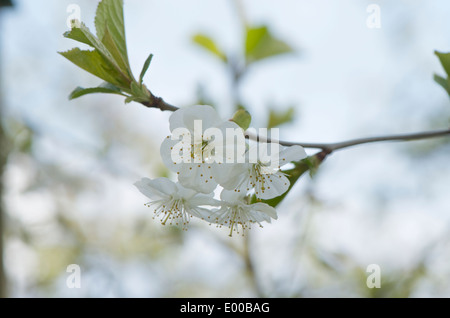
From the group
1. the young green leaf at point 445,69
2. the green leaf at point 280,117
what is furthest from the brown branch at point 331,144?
the green leaf at point 280,117

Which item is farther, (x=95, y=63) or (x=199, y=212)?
(x=199, y=212)

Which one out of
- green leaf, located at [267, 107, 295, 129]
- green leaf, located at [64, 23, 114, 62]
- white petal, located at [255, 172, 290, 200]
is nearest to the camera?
green leaf, located at [64, 23, 114, 62]

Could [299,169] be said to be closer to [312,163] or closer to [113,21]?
[312,163]

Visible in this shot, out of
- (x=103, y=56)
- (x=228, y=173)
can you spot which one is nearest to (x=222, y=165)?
(x=228, y=173)

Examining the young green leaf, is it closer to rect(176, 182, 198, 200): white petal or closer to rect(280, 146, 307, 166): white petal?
rect(280, 146, 307, 166): white petal

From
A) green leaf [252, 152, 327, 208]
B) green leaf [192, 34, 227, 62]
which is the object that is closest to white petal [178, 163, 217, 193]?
green leaf [252, 152, 327, 208]
